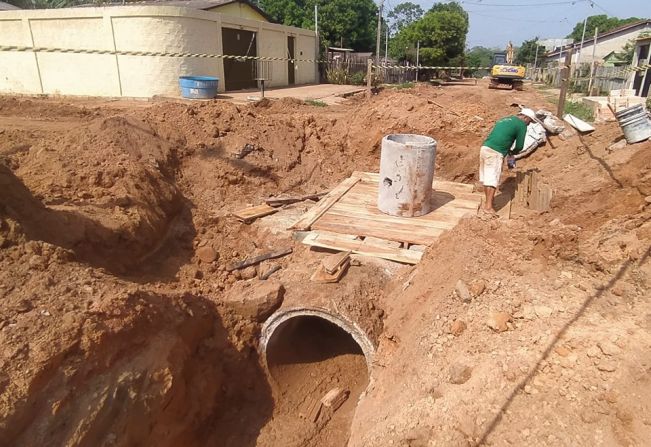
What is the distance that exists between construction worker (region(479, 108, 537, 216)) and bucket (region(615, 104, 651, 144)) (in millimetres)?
1358

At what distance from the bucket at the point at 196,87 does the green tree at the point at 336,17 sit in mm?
21248

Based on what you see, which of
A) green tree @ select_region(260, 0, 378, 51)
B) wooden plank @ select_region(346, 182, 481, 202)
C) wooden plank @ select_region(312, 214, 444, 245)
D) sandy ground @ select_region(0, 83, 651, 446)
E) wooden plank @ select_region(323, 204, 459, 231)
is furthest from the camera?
green tree @ select_region(260, 0, 378, 51)

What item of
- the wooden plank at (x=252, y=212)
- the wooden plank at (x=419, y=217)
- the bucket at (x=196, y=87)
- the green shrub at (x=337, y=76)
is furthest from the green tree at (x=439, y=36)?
the wooden plank at (x=252, y=212)

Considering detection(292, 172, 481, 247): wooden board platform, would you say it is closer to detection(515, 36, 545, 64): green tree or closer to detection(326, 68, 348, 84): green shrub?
detection(326, 68, 348, 84): green shrub

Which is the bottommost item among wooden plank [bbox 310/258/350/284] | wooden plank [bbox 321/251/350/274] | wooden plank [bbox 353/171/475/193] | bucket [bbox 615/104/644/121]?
wooden plank [bbox 310/258/350/284]

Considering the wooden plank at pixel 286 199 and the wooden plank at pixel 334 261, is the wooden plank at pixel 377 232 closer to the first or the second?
the wooden plank at pixel 334 261

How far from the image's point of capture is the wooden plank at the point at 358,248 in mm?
5695

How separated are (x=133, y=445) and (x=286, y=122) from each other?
7481 mm

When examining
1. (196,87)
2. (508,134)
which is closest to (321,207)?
(508,134)

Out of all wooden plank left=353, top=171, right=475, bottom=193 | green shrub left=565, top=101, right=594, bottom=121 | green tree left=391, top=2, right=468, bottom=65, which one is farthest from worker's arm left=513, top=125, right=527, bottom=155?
green tree left=391, top=2, right=468, bottom=65

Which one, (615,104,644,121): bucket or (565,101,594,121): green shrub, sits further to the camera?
(565,101,594,121): green shrub

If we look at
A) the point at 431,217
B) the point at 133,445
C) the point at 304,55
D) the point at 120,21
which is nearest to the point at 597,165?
the point at 431,217

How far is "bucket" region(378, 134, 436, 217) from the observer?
6.26 meters

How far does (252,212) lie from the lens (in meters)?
7.34
